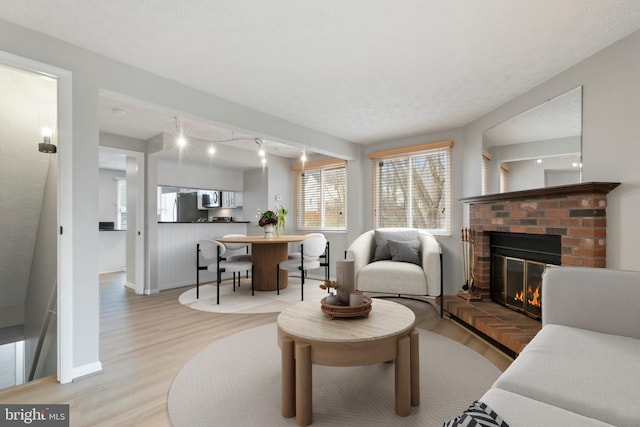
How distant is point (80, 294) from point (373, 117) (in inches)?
128

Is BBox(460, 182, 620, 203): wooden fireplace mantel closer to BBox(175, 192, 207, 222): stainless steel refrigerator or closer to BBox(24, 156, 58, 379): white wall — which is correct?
BBox(24, 156, 58, 379): white wall

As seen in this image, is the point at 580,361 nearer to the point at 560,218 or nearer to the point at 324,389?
the point at 324,389

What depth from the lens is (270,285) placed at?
4609 millimetres

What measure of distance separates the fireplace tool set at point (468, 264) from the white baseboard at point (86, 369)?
3365 millimetres

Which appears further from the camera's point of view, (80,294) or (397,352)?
(80,294)

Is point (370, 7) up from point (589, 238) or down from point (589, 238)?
up

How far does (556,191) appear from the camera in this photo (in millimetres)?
2447

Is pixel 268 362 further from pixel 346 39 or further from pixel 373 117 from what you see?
pixel 373 117

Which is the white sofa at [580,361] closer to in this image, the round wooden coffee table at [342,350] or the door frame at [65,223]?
the round wooden coffee table at [342,350]

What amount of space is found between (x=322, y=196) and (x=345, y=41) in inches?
145

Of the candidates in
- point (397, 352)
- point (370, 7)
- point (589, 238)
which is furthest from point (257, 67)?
point (589, 238)

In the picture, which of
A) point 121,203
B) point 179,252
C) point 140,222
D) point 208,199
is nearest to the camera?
point 140,222

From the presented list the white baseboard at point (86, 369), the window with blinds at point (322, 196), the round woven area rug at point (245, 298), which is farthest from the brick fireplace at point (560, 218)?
the white baseboard at point (86, 369)

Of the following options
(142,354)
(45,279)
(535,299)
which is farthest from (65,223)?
(535,299)
